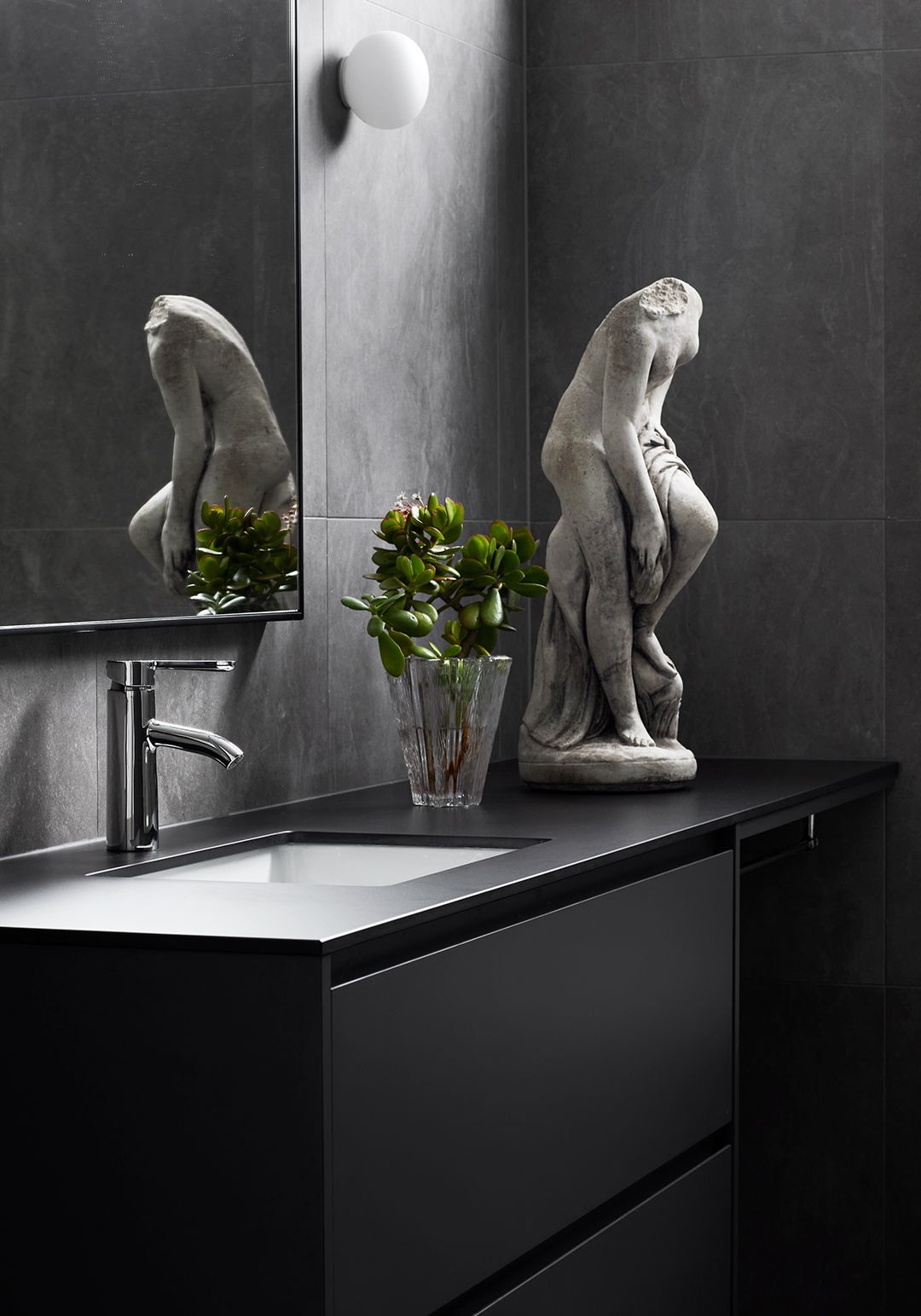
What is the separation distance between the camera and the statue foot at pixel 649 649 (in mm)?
2367

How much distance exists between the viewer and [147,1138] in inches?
49.9

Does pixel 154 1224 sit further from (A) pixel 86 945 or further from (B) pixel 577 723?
(B) pixel 577 723

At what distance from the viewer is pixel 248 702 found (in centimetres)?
217

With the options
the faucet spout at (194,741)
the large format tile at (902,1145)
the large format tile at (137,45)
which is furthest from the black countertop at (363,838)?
the large format tile at (137,45)

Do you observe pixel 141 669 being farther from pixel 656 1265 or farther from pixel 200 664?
pixel 656 1265

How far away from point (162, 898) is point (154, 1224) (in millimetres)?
277

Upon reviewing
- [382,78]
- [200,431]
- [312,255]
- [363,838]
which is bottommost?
[363,838]

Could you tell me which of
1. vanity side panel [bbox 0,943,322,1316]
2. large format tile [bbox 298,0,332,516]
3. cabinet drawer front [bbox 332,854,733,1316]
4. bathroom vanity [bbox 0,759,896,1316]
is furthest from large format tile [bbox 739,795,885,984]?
vanity side panel [bbox 0,943,322,1316]

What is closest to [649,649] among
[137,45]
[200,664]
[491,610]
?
[491,610]

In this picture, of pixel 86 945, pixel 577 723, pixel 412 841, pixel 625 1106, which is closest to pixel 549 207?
pixel 577 723

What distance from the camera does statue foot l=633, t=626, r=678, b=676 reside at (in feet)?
Result: 7.77

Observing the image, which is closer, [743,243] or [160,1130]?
[160,1130]

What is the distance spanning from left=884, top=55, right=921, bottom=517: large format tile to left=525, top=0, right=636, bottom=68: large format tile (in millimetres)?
436

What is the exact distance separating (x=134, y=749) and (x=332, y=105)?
3.40 feet
